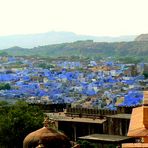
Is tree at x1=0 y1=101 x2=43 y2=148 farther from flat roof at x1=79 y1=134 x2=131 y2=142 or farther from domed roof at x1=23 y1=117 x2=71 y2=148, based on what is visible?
domed roof at x1=23 y1=117 x2=71 y2=148

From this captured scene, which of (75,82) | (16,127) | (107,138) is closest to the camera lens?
(16,127)

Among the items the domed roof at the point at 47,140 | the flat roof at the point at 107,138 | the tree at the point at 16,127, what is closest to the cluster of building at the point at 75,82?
the flat roof at the point at 107,138

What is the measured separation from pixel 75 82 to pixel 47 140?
81.1 metres

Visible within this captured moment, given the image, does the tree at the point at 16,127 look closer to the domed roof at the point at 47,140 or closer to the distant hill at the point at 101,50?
the domed roof at the point at 47,140

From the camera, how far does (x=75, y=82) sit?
95938 mm

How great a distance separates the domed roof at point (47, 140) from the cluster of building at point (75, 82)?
43.3 m

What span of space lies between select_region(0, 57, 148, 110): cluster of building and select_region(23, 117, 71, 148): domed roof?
43.3 meters

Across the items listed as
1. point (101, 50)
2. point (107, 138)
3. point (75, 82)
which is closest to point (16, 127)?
point (107, 138)

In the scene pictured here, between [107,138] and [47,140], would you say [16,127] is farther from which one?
[47,140]

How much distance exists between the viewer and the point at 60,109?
35406mm

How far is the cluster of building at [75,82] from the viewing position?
227 ft

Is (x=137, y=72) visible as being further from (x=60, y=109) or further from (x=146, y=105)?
(x=146, y=105)

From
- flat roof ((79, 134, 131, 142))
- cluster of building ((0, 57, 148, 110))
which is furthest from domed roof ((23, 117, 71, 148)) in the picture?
cluster of building ((0, 57, 148, 110))

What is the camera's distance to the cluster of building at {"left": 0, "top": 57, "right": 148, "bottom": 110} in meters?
69.1
